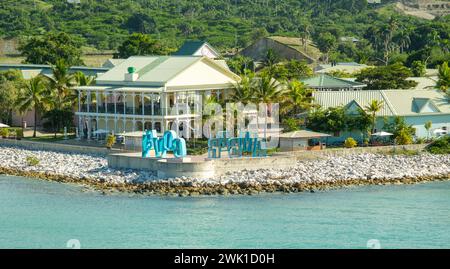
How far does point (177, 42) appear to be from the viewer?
133875 mm

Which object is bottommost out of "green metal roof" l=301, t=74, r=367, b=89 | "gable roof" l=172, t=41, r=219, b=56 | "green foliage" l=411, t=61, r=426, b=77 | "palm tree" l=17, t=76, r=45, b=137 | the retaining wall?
the retaining wall

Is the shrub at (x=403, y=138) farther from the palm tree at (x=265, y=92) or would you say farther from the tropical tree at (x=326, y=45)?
the tropical tree at (x=326, y=45)

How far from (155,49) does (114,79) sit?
35.5 metres

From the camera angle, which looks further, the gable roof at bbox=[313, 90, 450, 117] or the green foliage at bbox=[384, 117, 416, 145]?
the gable roof at bbox=[313, 90, 450, 117]

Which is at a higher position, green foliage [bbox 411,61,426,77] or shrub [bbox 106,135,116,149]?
green foliage [bbox 411,61,426,77]

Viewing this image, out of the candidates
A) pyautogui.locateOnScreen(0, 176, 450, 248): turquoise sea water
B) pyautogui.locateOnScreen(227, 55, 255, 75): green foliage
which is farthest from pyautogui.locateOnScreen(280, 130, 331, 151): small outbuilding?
pyautogui.locateOnScreen(227, 55, 255, 75): green foliage

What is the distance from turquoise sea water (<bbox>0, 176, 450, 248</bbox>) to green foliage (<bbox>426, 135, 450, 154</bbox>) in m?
9.59

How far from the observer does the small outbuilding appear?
6000 centimetres

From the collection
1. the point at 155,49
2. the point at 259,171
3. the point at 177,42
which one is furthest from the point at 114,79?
the point at 177,42

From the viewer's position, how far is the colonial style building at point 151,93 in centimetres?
6328

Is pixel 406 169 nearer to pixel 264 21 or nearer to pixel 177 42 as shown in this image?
pixel 177 42

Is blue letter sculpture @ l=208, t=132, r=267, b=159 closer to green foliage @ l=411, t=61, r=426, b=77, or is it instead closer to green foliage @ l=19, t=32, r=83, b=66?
green foliage @ l=411, t=61, r=426, b=77

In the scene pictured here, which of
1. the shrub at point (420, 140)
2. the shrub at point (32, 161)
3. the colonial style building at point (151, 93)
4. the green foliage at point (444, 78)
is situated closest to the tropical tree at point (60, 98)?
the colonial style building at point (151, 93)

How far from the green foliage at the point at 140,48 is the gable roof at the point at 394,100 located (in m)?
36.7
